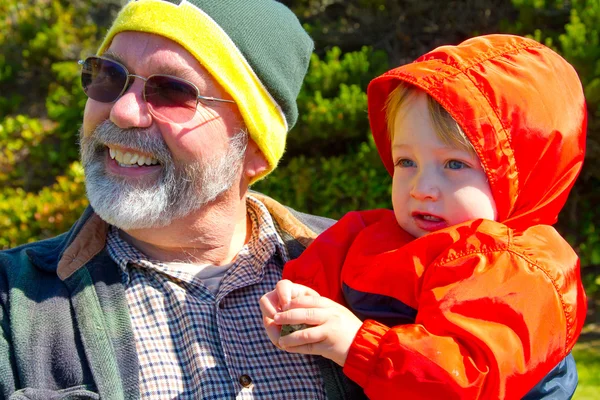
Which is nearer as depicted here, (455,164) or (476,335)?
(476,335)

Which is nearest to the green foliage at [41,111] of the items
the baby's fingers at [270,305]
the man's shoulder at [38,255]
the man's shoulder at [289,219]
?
the man's shoulder at [289,219]

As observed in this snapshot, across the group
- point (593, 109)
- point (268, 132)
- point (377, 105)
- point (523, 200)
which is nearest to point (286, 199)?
point (593, 109)

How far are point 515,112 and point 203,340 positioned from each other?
1.20m

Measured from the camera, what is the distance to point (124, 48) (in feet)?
8.16

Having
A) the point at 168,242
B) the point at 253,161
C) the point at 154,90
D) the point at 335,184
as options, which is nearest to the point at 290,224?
the point at 253,161

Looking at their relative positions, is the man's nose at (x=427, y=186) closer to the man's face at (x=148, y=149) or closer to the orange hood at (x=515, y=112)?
the orange hood at (x=515, y=112)

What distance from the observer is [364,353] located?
1.88m

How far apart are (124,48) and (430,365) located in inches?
59.3

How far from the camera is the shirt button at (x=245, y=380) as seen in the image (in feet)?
7.52

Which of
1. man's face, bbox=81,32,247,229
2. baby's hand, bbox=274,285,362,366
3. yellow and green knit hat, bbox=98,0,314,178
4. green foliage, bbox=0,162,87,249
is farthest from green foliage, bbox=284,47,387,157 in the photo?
baby's hand, bbox=274,285,362,366

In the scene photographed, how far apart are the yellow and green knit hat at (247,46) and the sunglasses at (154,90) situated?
0.12 metres

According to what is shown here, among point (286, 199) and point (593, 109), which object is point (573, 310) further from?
point (286, 199)

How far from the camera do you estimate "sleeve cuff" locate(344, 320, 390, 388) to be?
1.87 m

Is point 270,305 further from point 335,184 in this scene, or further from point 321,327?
point 335,184
